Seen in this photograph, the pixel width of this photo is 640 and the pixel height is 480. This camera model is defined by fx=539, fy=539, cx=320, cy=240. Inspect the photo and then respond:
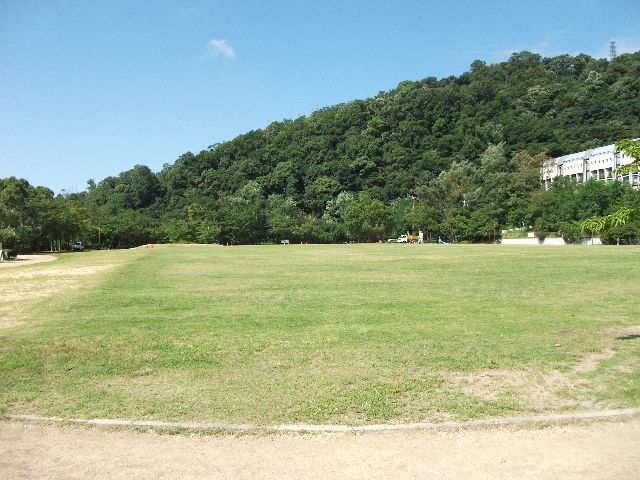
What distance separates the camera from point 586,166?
301ft

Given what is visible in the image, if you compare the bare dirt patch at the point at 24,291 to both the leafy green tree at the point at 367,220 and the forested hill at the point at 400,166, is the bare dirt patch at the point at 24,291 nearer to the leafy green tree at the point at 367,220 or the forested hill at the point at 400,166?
the forested hill at the point at 400,166

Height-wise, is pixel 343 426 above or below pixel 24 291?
below

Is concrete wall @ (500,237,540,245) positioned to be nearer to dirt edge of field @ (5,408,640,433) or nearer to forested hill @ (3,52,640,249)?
forested hill @ (3,52,640,249)

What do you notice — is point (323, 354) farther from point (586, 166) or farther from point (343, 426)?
point (586, 166)

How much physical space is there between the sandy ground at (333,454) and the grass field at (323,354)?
1.57ft

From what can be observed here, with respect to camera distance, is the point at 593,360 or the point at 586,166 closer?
the point at 593,360

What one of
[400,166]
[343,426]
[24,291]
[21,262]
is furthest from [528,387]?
[400,166]

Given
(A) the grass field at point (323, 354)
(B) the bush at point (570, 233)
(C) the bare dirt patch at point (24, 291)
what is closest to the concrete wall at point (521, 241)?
(B) the bush at point (570, 233)

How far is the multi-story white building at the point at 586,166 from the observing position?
3314 inches

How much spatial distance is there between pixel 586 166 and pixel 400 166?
41328 mm

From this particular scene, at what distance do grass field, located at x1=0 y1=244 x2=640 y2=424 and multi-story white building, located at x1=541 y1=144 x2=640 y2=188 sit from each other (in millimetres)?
76014

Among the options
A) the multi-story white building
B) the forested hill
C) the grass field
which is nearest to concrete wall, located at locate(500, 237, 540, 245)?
the forested hill

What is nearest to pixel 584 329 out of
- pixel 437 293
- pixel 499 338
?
pixel 499 338

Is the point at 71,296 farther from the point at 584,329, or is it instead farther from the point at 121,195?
the point at 121,195
